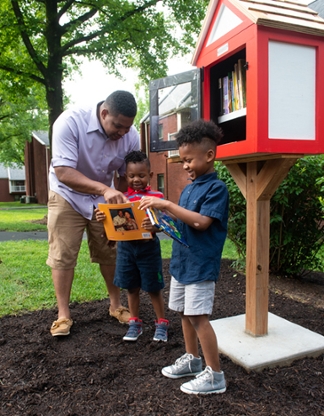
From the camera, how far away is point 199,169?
2066 millimetres

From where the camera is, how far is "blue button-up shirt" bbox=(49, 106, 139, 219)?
2.77 meters

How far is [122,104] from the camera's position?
2.57m

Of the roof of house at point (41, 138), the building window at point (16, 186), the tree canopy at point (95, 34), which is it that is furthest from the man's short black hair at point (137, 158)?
the building window at point (16, 186)

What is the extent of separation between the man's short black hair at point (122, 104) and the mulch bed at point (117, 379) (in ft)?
5.48

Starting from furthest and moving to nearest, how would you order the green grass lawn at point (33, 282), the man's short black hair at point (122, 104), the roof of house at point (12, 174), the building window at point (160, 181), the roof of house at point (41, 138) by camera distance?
the roof of house at point (12, 174), the roof of house at point (41, 138), the building window at point (160, 181), the green grass lawn at point (33, 282), the man's short black hair at point (122, 104)

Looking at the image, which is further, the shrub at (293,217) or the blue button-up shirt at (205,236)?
the shrub at (293,217)

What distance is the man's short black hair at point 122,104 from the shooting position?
2574 millimetres

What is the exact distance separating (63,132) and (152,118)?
0.75 m

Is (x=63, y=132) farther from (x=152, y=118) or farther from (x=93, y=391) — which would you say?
(x=93, y=391)

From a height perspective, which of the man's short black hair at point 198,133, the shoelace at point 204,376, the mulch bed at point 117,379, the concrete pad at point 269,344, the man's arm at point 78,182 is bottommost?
the mulch bed at point 117,379

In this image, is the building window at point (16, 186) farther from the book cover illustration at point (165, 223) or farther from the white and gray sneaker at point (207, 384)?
the white and gray sneaker at point (207, 384)

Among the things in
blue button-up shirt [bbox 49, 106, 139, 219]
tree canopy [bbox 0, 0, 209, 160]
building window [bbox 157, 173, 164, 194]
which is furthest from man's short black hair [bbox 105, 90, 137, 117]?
building window [bbox 157, 173, 164, 194]

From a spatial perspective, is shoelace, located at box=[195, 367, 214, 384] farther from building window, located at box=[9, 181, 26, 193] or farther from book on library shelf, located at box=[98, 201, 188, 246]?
building window, located at box=[9, 181, 26, 193]

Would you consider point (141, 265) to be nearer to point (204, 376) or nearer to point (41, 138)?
point (204, 376)
